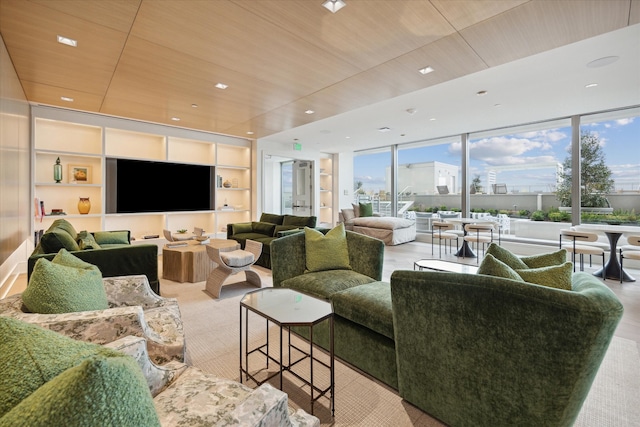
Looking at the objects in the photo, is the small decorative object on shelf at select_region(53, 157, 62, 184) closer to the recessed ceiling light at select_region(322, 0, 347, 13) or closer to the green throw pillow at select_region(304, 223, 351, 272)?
the green throw pillow at select_region(304, 223, 351, 272)

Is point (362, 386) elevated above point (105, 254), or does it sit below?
below

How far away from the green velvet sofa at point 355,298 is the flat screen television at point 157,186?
4.24 meters

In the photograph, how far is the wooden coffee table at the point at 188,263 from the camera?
4129mm

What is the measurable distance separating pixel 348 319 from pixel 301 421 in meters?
1.09

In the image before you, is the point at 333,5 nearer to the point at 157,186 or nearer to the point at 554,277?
the point at 554,277

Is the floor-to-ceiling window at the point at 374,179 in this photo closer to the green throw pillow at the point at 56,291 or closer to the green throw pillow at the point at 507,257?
the green throw pillow at the point at 507,257

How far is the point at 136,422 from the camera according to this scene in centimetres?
58

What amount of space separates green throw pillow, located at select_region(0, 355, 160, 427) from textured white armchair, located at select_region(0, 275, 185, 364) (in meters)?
0.95

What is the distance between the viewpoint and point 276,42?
2.66 m

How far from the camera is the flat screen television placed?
18.1ft

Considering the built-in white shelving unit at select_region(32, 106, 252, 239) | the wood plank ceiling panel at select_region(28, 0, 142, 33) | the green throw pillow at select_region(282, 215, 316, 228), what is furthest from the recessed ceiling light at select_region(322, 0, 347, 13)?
the built-in white shelving unit at select_region(32, 106, 252, 239)

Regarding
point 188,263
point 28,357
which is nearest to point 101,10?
point 28,357

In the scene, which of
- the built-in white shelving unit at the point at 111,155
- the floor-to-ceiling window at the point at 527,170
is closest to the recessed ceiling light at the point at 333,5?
the built-in white shelving unit at the point at 111,155

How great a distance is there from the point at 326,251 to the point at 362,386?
1.28 meters
